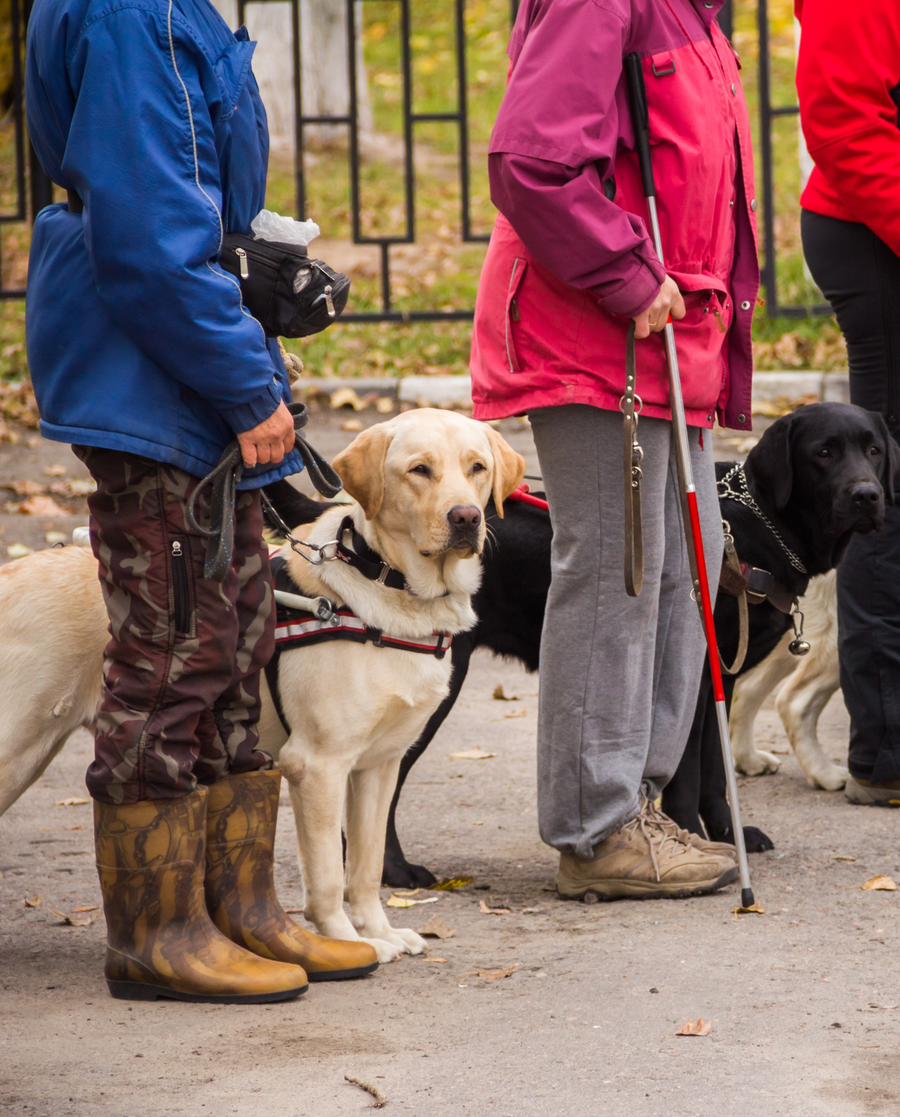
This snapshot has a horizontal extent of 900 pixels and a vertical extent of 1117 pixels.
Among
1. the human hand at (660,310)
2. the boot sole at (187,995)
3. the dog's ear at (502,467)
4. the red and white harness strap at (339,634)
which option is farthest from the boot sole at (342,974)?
the human hand at (660,310)

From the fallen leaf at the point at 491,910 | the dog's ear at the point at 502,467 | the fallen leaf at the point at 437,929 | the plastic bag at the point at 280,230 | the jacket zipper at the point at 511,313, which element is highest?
the plastic bag at the point at 280,230

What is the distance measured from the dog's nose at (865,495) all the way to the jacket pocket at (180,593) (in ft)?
6.57

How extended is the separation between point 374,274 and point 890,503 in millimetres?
7730

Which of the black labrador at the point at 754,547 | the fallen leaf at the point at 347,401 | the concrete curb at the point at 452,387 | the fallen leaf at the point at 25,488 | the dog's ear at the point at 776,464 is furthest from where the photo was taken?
the fallen leaf at the point at 347,401

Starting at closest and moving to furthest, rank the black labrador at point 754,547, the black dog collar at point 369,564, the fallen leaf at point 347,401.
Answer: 1. the black dog collar at point 369,564
2. the black labrador at point 754,547
3. the fallen leaf at point 347,401

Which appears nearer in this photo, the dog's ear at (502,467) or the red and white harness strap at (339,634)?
the red and white harness strap at (339,634)

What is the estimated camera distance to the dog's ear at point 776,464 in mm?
3932

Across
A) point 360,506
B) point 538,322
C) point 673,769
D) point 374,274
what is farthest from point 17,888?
point 374,274

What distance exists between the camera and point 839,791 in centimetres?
442

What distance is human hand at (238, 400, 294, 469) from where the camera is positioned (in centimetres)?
258

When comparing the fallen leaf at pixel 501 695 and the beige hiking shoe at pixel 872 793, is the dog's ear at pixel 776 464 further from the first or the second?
the fallen leaf at pixel 501 695

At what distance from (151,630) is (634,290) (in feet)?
4.20

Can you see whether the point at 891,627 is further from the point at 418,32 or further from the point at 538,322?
the point at 418,32

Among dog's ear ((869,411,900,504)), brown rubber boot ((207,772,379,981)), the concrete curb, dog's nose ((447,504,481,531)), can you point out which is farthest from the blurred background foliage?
brown rubber boot ((207,772,379,981))
